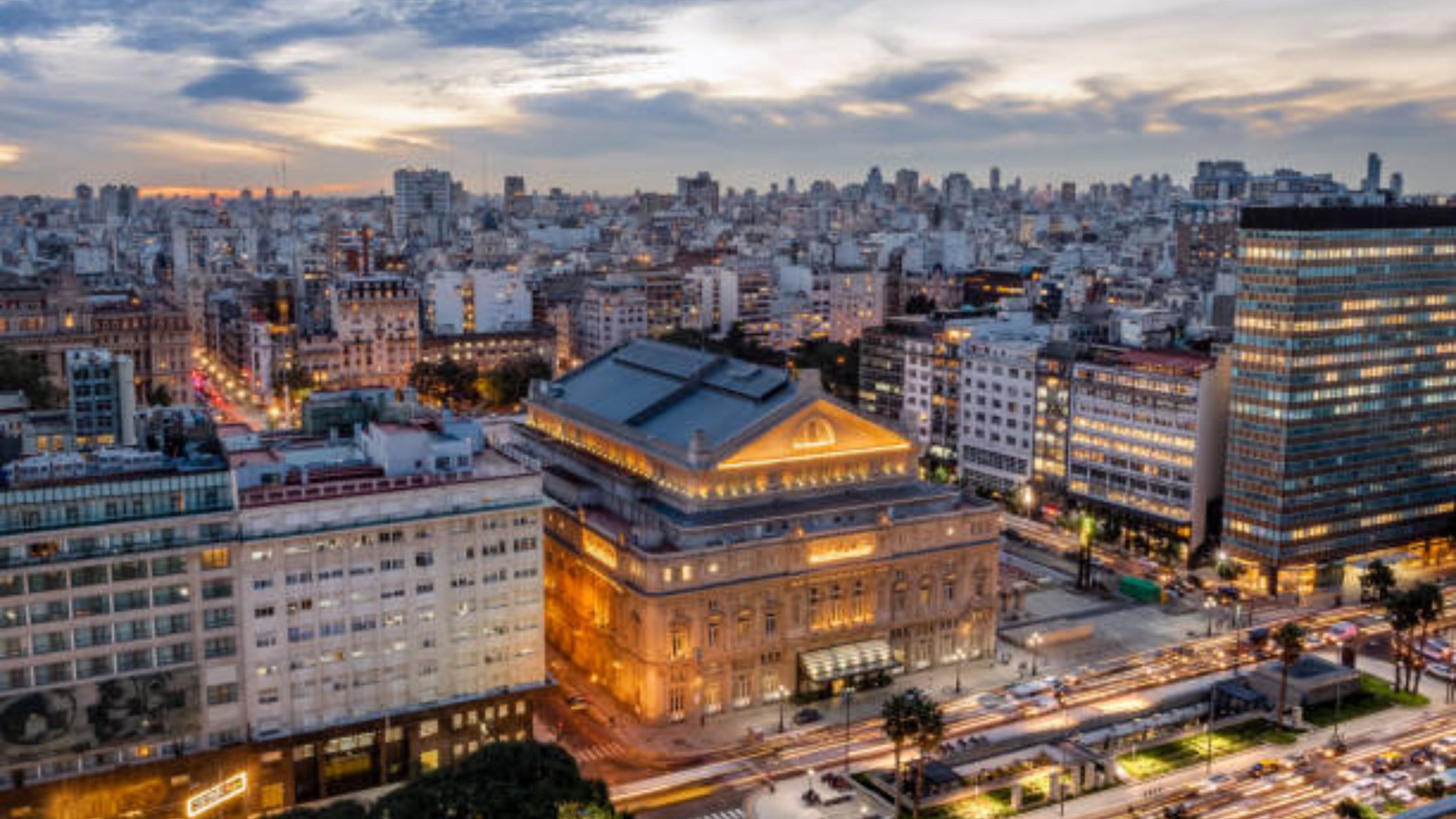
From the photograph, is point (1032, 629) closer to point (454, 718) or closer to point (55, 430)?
point (454, 718)

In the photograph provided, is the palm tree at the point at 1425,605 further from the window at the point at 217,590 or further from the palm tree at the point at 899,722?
the window at the point at 217,590

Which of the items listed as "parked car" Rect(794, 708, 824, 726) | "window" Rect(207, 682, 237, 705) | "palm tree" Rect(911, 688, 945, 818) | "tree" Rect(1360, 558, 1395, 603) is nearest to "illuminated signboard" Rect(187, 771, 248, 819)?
"window" Rect(207, 682, 237, 705)

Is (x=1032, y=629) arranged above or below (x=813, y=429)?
below

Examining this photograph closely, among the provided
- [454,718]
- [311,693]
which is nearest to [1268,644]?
[454,718]

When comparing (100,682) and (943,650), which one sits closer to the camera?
(100,682)

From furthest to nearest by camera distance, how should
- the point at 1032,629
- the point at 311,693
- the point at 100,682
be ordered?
the point at 1032,629 → the point at 311,693 → the point at 100,682

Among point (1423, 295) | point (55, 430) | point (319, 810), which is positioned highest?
point (1423, 295)

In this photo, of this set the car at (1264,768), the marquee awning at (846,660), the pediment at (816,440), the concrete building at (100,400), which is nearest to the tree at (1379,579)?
the car at (1264,768)
